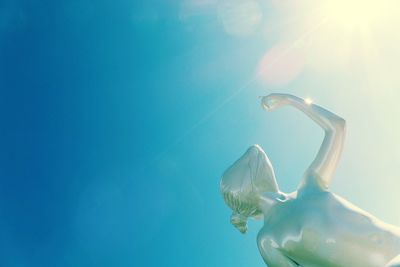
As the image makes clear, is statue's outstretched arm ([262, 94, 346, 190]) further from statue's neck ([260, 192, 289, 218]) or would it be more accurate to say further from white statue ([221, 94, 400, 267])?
statue's neck ([260, 192, 289, 218])

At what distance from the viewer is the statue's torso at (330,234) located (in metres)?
5.55

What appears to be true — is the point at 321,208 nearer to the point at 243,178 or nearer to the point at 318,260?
the point at 318,260

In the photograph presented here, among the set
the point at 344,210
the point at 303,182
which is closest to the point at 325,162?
the point at 303,182

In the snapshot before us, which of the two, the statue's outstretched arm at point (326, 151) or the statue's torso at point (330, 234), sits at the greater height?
the statue's outstretched arm at point (326, 151)

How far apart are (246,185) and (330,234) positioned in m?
1.43

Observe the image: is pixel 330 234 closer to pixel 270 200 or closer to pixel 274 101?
pixel 270 200

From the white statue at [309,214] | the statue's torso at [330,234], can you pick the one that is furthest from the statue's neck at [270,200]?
the statue's torso at [330,234]

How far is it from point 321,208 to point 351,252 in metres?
0.63

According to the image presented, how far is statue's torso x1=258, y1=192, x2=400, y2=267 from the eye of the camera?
555 cm

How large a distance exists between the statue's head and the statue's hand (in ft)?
2.26

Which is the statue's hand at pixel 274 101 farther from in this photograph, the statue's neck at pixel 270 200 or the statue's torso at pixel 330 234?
the statue's torso at pixel 330 234

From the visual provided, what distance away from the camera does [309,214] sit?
6.00 metres

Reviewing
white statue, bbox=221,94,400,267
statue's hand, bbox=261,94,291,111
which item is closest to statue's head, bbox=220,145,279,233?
white statue, bbox=221,94,400,267

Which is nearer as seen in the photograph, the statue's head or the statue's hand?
the statue's head
